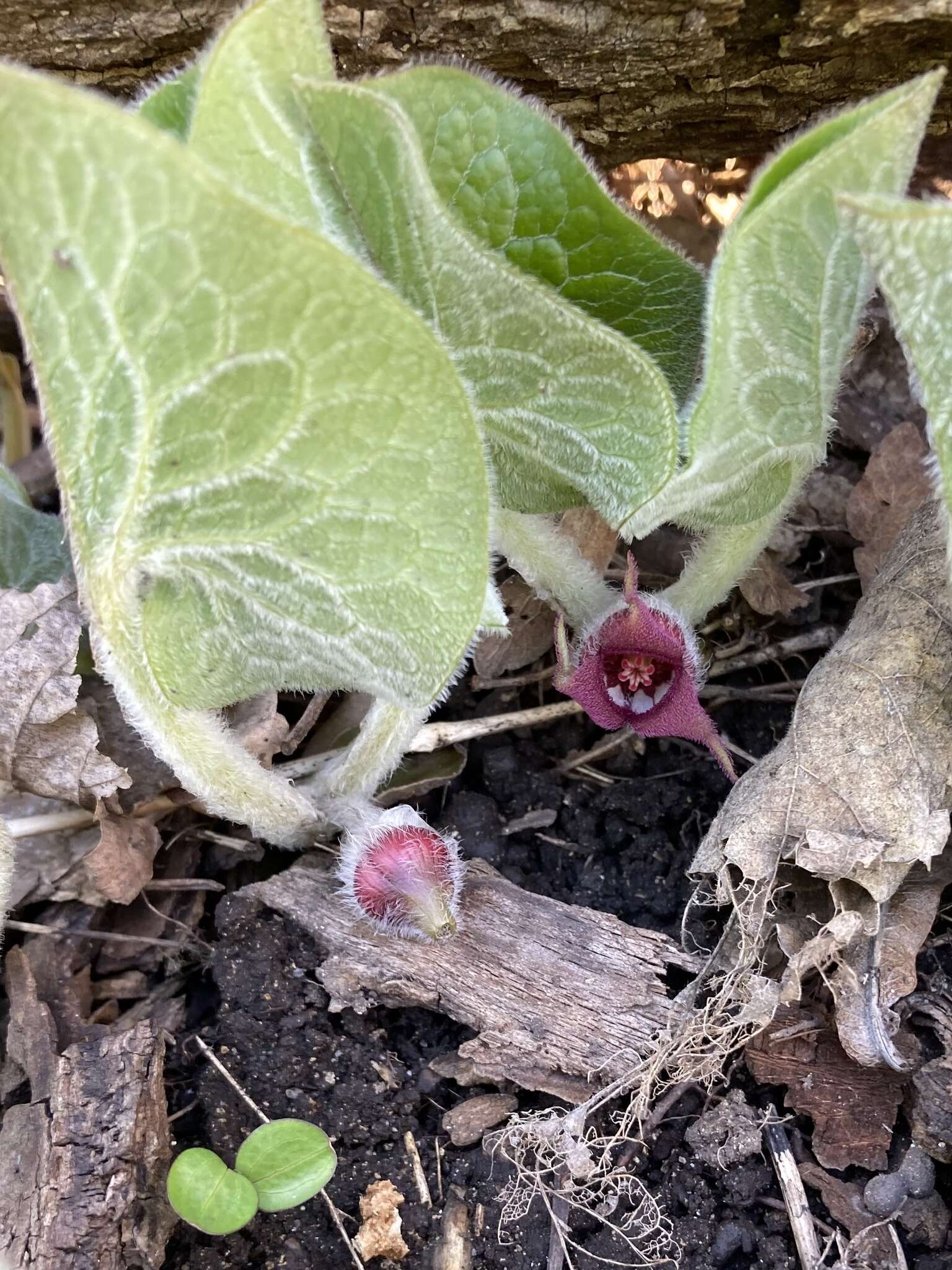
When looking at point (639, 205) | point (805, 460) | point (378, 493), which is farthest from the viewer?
point (639, 205)

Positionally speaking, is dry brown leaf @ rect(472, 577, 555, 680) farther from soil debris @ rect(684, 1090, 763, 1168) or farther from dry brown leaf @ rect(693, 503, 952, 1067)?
soil debris @ rect(684, 1090, 763, 1168)

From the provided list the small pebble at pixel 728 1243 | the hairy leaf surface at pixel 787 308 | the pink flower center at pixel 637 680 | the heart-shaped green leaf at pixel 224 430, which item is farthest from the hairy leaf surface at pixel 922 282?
the small pebble at pixel 728 1243

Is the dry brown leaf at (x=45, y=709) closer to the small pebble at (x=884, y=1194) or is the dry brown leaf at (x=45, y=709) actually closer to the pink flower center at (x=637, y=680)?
the pink flower center at (x=637, y=680)

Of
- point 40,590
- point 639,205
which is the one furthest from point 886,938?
point 639,205

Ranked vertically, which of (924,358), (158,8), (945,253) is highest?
(158,8)

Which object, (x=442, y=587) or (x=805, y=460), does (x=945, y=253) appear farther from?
(x=442, y=587)

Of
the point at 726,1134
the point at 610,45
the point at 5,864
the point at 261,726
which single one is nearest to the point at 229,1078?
the point at 5,864
